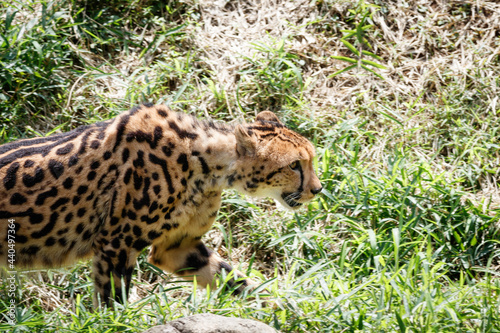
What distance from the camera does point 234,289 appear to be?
5.52 metres

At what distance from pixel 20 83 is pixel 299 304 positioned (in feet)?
14.5

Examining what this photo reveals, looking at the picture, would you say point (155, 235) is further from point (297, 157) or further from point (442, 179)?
point (442, 179)

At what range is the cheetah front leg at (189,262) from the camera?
6.04m

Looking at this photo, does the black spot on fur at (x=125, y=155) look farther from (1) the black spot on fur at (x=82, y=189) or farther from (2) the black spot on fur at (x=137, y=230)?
(2) the black spot on fur at (x=137, y=230)

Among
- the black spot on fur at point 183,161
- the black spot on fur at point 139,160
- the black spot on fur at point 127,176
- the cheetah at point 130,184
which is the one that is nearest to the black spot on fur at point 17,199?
the cheetah at point 130,184

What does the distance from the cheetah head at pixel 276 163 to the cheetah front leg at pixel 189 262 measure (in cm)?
74

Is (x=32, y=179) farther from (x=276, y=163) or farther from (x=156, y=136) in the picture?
(x=276, y=163)

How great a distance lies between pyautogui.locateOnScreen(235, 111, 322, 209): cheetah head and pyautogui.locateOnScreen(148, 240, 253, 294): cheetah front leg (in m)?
0.74

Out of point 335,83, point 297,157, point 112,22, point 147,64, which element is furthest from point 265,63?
point 297,157

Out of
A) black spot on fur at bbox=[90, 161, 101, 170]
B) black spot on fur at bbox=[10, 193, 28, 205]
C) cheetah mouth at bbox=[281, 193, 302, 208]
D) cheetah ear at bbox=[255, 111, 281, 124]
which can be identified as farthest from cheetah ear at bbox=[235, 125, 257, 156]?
black spot on fur at bbox=[10, 193, 28, 205]

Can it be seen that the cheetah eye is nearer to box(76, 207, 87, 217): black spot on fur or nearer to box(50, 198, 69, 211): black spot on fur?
box(76, 207, 87, 217): black spot on fur

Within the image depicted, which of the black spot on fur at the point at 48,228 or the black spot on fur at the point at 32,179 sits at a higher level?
the black spot on fur at the point at 32,179

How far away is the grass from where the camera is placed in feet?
17.2

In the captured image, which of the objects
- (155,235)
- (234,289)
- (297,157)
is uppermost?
(297,157)
